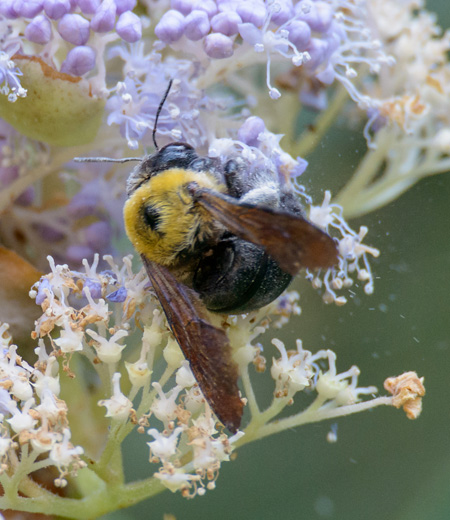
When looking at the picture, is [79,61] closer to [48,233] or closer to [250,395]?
[48,233]

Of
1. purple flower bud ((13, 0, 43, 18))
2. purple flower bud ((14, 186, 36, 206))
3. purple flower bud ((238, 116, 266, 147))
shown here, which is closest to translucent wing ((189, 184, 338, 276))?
purple flower bud ((238, 116, 266, 147))

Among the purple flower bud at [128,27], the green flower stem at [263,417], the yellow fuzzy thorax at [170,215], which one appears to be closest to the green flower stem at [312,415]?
the green flower stem at [263,417]

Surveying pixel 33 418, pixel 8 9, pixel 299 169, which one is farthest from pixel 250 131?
pixel 33 418

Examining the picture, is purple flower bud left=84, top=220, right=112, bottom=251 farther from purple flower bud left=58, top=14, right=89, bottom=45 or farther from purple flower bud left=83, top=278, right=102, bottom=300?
purple flower bud left=58, top=14, right=89, bottom=45

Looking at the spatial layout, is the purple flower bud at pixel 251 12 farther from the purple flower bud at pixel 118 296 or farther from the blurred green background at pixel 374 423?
the purple flower bud at pixel 118 296

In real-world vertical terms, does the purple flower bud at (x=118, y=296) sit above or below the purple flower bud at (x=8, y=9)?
below

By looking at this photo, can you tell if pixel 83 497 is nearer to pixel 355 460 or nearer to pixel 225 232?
pixel 225 232

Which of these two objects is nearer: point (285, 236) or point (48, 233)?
point (285, 236)
